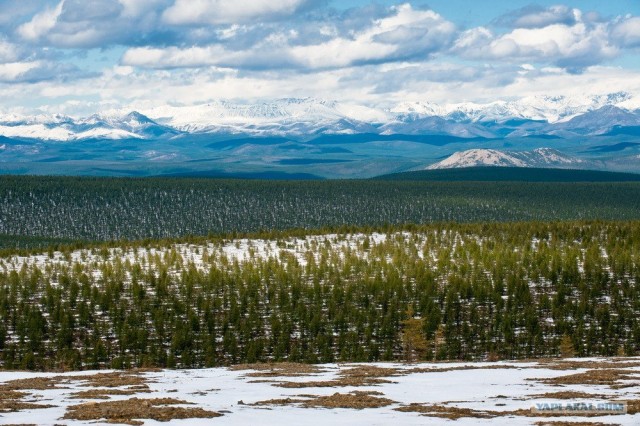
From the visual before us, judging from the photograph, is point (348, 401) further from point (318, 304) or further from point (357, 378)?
point (318, 304)

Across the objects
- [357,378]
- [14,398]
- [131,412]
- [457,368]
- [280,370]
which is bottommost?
[457,368]

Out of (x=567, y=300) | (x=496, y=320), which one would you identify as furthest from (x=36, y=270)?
(x=567, y=300)

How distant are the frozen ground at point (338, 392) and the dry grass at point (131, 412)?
56 mm

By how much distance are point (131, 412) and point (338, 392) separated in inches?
322

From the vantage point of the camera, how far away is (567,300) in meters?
79.2

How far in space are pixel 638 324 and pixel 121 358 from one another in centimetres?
3556

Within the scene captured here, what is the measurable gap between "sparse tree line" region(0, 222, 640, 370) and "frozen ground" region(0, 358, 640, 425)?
21.4 metres

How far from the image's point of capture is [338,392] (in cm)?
3566

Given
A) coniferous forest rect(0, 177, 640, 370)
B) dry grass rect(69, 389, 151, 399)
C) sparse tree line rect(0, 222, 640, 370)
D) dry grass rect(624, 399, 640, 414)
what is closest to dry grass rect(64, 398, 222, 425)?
dry grass rect(69, 389, 151, 399)

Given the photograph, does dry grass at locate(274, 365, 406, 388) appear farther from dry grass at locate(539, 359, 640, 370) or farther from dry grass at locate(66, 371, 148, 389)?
dry grass at locate(539, 359, 640, 370)

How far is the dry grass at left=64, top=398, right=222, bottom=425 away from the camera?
2941 centimetres

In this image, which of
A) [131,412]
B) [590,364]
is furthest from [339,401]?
[590,364]

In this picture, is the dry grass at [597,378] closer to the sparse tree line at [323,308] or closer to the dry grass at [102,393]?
the dry grass at [102,393]

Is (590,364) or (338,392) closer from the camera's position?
(338,392)
